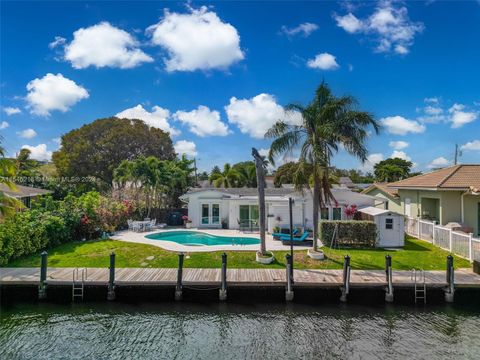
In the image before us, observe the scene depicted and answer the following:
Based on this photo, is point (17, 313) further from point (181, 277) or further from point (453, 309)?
point (453, 309)

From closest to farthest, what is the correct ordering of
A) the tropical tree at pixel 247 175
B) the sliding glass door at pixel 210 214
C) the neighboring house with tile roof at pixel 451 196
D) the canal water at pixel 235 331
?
the canal water at pixel 235 331 → the neighboring house with tile roof at pixel 451 196 → the sliding glass door at pixel 210 214 → the tropical tree at pixel 247 175

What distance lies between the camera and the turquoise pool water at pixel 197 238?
19.5m

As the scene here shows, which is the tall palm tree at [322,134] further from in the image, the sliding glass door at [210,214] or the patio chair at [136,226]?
the patio chair at [136,226]

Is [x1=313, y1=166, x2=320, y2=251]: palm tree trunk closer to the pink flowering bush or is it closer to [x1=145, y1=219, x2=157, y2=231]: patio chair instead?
the pink flowering bush

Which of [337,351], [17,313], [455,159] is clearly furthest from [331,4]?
[455,159]

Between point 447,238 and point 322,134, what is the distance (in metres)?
9.61

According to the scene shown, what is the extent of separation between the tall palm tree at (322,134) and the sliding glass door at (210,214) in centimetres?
1080

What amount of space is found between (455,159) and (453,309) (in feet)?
168

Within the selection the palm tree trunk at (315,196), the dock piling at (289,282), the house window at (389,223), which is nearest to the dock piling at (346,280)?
the dock piling at (289,282)

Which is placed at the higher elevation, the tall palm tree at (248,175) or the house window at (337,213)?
the tall palm tree at (248,175)

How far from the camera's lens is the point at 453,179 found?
20578mm

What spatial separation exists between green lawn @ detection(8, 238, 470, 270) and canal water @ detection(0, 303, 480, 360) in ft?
9.06

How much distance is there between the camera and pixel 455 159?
52.4 m

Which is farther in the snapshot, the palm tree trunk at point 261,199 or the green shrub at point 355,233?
the green shrub at point 355,233
